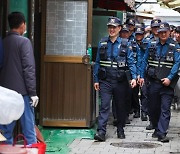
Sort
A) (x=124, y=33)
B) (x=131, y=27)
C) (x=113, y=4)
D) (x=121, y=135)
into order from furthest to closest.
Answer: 1. (x=113, y=4)
2. (x=131, y=27)
3. (x=124, y=33)
4. (x=121, y=135)

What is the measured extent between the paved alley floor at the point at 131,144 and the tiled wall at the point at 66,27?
1.84 meters

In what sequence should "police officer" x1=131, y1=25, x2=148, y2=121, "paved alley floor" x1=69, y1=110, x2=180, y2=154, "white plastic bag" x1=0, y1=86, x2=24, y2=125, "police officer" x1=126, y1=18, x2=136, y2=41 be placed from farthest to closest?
"police officer" x1=126, y1=18, x2=136, y2=41 → "police officer" x1=131, y1=25, x2=148, y2=121 → "paved alley floor" x1=69, y1=110, x2=180, y2=154 → "white plastic bag" x1=0, y1=86, x2=24, y2=125

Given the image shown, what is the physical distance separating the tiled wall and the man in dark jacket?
315cm

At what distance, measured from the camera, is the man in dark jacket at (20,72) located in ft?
25.7

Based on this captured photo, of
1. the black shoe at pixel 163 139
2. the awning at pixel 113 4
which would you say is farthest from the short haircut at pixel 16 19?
the awning at pixel 113 4

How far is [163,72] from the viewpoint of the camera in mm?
10273

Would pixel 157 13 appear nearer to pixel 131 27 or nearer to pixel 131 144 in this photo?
pixel 131 27

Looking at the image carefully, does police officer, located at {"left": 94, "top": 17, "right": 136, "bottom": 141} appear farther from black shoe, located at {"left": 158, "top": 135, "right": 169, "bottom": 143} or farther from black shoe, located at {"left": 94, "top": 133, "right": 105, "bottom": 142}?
black shoe, located at {"left": 158, "top": 135, "right": 169, "bottom": 143}

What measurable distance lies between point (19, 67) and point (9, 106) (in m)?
2.10

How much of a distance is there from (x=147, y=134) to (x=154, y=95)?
1062mm

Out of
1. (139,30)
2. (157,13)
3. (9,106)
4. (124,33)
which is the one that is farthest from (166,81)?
(157,13)

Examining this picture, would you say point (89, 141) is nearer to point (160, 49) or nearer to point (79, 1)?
point (160, 49)

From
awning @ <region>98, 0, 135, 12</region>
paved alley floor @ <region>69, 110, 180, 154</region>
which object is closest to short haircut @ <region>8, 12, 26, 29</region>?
paved alley floor @ <region>69, 110, 180, 154</region>

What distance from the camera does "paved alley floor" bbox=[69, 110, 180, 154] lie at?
31.0 feet
